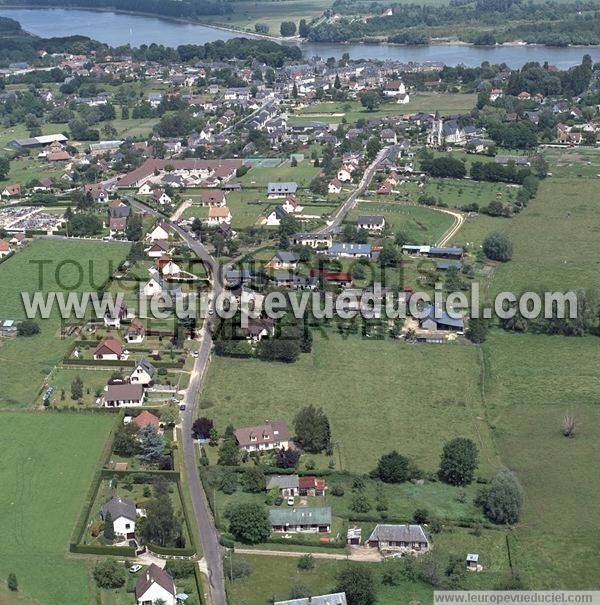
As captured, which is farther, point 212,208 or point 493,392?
point 212,208

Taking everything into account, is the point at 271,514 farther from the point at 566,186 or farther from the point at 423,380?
the point at 566,186

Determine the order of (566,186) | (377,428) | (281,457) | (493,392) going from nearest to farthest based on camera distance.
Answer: (281,457) < (377,428) < (493,392) < (566,186)

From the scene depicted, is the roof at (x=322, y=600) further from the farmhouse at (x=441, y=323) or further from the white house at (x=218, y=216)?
the white house at (x=218, y=216)

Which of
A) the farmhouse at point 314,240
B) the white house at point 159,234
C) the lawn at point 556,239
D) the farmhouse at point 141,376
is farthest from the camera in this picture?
the white house at point 159,234

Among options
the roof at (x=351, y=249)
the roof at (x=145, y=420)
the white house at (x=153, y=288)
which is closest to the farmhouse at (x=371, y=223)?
the roof at (x=351, y=249)

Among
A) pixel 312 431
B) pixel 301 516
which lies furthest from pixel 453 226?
pixel 301 516

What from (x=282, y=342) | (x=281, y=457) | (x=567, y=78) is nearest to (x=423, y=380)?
(x=282, y=342)
